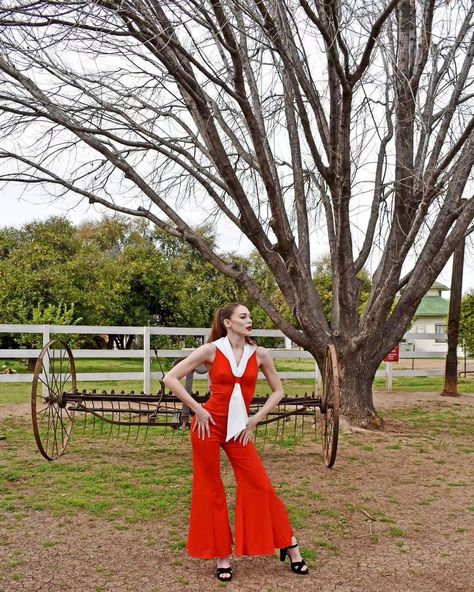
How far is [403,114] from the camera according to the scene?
8797 millimetres

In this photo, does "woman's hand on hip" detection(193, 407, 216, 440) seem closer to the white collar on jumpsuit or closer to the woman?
the woman

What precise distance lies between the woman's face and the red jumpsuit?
177 millimetres

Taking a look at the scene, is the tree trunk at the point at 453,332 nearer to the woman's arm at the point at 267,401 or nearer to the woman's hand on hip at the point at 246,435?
the woman's arm at the point at 267,401

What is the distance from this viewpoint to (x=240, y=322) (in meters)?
3.91

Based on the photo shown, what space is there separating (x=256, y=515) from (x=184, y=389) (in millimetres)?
858

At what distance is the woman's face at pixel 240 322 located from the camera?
3908 millimetres

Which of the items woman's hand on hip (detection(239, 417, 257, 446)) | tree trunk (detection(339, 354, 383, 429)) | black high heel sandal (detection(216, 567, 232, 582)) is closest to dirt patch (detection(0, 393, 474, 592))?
black high heel sandal (detection(216, 567, 232, 582))

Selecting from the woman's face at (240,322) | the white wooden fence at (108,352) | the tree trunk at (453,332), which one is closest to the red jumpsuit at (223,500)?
the woman's face at (240,322)

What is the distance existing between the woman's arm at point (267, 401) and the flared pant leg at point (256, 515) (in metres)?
0.11

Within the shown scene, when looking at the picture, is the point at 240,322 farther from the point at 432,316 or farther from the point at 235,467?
the point at 432,316

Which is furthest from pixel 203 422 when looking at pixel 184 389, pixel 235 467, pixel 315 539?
pixel 315 539

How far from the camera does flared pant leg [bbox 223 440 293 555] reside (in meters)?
3.74

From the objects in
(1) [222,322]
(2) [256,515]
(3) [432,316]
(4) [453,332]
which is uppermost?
(3) [432,316]

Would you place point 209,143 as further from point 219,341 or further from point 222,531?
point 222,531
